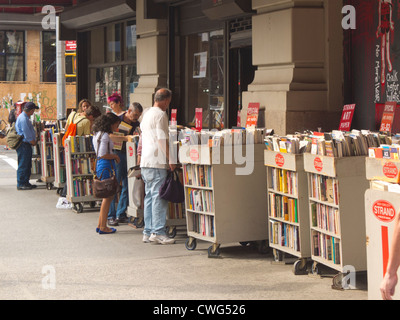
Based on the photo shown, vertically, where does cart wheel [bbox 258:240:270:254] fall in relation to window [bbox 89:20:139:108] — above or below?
below

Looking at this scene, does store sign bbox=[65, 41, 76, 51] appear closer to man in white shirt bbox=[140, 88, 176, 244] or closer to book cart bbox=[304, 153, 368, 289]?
man in white shirt bbox=[140, 88, 176, 244]

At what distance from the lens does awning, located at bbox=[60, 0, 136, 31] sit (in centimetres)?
1859

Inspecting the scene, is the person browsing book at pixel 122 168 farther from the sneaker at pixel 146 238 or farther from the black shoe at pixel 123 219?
the sneaker at pixel 146 238

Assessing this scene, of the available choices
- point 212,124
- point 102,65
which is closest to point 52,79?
point 102,65

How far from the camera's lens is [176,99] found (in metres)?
17.2

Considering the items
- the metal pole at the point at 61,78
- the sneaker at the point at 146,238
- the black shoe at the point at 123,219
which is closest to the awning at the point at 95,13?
the metal pole at the point at 61,78

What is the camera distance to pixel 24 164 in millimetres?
17172

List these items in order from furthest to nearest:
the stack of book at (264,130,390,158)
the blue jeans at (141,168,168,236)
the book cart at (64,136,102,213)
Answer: the book cart at (64,136,102,213) < the blue jeans at (141,168,168,236) < the stack of book at (264,130,390,158)

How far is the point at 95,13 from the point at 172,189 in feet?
37.3

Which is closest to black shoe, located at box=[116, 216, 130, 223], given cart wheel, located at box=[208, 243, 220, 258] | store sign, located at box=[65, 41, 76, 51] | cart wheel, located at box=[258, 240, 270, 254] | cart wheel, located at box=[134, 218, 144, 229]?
cart wheel, located at box=[134, 218, 144, 229]

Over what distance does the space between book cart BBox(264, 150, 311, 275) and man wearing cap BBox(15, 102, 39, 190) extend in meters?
9.11

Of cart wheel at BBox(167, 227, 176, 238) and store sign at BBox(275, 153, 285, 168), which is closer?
store sign at BBox(275, 153, 285, 168)
